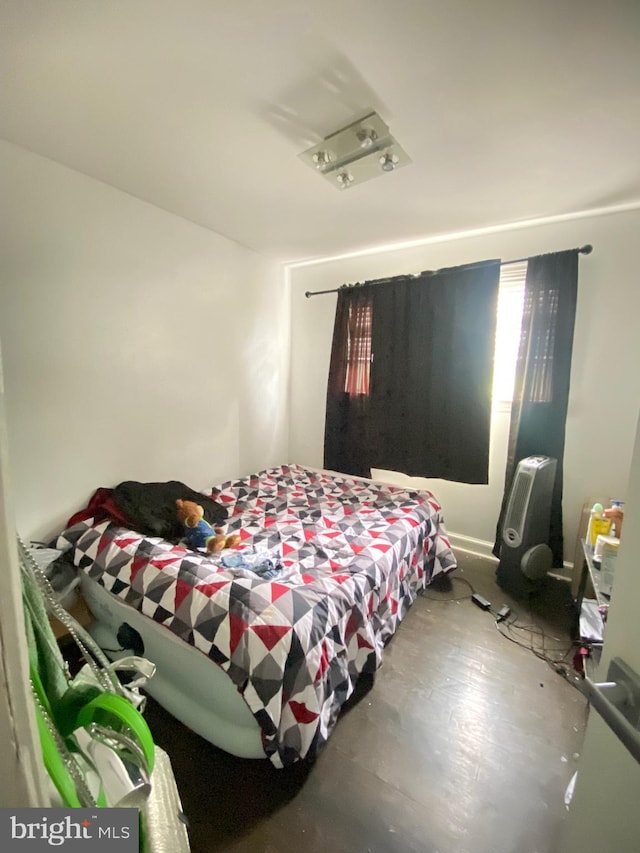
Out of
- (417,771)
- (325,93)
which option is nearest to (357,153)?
(325,93)

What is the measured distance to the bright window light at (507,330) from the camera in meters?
2.41

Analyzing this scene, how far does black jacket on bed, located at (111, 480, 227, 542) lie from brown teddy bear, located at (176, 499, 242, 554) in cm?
6

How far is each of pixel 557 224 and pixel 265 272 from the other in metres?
2.18

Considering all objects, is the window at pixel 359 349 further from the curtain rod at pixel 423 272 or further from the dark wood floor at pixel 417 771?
the dark wood floor at pixel 417 771

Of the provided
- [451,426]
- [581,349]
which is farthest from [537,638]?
[581,349]

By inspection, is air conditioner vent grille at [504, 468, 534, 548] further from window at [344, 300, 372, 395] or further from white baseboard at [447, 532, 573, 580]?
window at [344, 300, 372, 395]

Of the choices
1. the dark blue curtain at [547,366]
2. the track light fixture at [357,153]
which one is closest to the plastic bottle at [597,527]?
the dark blue curtain at [547,366]

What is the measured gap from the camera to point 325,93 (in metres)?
1.24

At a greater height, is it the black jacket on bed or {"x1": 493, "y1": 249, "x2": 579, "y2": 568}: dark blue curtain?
{"x1": 493, "y1": 249, "x2": 579, "y2": 568}: dark blue curtain

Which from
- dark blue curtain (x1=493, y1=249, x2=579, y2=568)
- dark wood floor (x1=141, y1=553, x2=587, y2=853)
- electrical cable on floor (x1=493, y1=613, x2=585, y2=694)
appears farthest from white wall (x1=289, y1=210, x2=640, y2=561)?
dark wood floor (x1=141, y1=553, x2=587, y2=853)

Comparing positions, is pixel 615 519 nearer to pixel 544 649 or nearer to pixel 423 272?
pixel 544 649

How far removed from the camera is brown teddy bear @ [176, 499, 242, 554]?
1770mm

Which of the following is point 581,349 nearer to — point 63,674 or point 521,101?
point 521,101

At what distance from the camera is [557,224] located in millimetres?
2234
